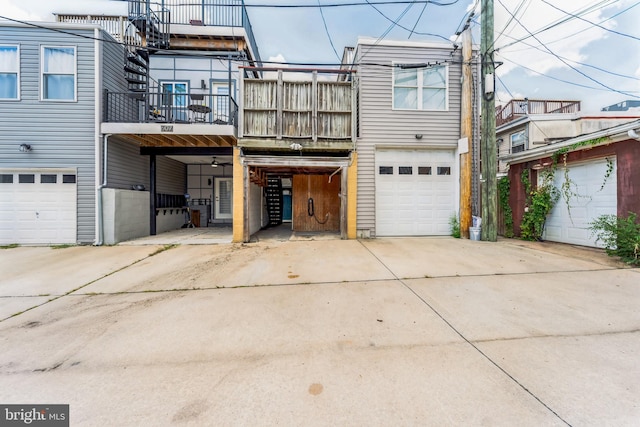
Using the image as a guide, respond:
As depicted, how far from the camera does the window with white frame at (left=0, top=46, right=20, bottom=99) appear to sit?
640cm

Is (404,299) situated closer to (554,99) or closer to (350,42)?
(350,42)

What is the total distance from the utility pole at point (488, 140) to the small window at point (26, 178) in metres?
12.4

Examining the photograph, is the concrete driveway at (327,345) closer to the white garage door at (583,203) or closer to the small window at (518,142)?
the white garage door at (583,203)

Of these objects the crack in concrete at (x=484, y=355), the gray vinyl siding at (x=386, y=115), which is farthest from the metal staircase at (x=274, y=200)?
the crack in concrete at (x=484, y=355)

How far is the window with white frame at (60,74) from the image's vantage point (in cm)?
652

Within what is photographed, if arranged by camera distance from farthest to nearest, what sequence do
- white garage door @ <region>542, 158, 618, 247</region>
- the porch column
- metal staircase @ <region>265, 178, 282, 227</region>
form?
1. metal staircase @ <region>265, 178, 282, 227</region>
2. the porch column
3. white garage door @ <region>542, 158, 618, 247</region>

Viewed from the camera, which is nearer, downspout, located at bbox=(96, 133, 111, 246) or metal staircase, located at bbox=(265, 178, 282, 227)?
downspout, located at bbox=(96, 133, 111, 246)

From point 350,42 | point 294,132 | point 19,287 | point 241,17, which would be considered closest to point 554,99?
point 350,42

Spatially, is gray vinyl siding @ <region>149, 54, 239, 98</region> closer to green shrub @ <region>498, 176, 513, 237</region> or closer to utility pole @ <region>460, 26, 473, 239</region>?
utility pole @ <region>460, 26, 473, 239</region>

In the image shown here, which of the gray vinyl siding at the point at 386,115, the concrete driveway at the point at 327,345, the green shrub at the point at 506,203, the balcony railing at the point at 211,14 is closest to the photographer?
the concrete driveway at the point at 327,345

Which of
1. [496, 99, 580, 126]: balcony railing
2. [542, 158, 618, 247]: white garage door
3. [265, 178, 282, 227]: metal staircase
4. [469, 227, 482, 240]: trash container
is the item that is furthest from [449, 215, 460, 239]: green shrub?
[496, 99, 580, 126]: balcony railing

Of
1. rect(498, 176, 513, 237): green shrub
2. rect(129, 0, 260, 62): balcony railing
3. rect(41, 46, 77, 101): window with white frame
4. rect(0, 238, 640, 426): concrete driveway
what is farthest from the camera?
rect(129, 0, 260, 62): balcony railing

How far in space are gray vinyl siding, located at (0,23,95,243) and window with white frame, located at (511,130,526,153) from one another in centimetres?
1562

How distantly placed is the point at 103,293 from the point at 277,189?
9.14 m
